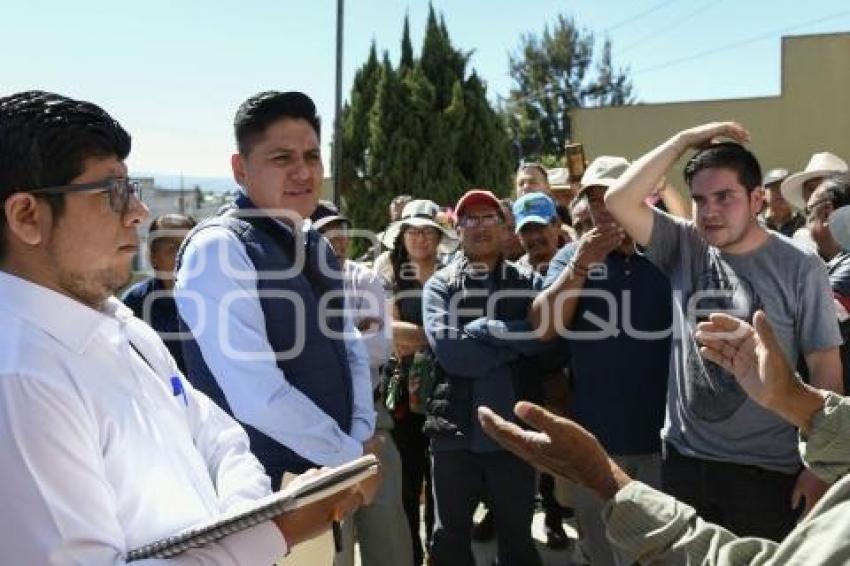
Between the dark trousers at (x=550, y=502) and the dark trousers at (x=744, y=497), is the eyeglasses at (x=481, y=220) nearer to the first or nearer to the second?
the dark trousers at (x=744, y=497)

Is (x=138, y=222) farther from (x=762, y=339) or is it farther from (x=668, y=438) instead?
(x=668, y=438)

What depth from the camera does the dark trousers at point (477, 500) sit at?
353 cm

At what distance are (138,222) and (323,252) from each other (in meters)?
1.12

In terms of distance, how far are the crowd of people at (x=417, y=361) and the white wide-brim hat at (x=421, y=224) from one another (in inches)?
1.1

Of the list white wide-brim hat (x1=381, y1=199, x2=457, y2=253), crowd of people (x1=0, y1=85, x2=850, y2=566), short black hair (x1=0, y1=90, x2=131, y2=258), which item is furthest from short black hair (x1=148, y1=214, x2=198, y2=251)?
short black hair (x1=0, y1=90, x2=131, y2=258)

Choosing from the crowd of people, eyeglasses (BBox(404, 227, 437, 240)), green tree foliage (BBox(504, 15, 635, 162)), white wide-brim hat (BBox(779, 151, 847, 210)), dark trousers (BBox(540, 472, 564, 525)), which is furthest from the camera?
green tree foliage (BBox(504, 15, 635, 162))

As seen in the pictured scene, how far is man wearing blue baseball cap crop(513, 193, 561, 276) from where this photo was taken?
432 centimetres

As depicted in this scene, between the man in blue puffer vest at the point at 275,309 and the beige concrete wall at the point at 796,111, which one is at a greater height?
the beige concrete wall at the point at 796,111

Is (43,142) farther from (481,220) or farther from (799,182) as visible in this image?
(799,182)

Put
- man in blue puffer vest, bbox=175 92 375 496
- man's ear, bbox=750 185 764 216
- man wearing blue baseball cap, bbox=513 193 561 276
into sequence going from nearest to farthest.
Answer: man in blue puffer vest, bbox=175 92 375 496, man's ear, bbox=750 185 764 216, man wearing blue baseball cap, bbox=513 193 561 276

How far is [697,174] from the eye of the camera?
3.01 metres

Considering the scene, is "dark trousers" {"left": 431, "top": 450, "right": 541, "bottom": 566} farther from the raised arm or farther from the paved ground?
the raised arm

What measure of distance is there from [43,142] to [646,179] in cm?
230

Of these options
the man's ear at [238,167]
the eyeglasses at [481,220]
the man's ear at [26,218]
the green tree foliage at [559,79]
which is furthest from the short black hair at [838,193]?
the green tree foliage at [559,79]
